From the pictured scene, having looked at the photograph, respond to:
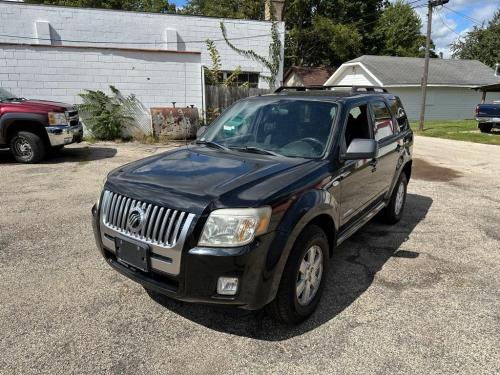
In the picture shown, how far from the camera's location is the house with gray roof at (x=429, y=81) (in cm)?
2770

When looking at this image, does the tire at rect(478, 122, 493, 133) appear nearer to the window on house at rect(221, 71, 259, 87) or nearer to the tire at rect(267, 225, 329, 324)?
the window on house at rect(221, 71, 259, 87)

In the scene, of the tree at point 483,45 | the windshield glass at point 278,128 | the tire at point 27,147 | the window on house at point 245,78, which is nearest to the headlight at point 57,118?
the tire at point 27,147

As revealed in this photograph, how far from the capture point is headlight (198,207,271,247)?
246 centimetres

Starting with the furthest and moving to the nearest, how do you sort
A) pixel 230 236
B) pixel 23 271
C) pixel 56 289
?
1. pixel 23 271
2. pixel 56 289
3. pixel 230 236

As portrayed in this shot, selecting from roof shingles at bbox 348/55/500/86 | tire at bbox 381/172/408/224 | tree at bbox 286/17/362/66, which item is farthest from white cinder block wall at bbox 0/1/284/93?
tree at bbox 286/17/362/66

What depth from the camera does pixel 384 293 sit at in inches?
138

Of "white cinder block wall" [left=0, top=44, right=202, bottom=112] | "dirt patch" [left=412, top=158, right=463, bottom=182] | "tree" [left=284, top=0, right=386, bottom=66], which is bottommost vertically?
"dirt patch" [left=412, top=158, right=463, bottom=182]

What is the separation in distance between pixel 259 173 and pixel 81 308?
1866 mm

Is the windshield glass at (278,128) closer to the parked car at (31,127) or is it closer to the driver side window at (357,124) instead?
the driver side window at (357,124)

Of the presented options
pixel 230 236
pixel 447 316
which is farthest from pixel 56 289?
pixel 447 316

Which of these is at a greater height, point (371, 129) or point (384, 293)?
point (371, 129)

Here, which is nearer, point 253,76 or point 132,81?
point 132,81

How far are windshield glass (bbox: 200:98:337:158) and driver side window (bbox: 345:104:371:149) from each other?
213 mm

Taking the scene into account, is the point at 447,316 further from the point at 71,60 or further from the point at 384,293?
the point at 71,60
